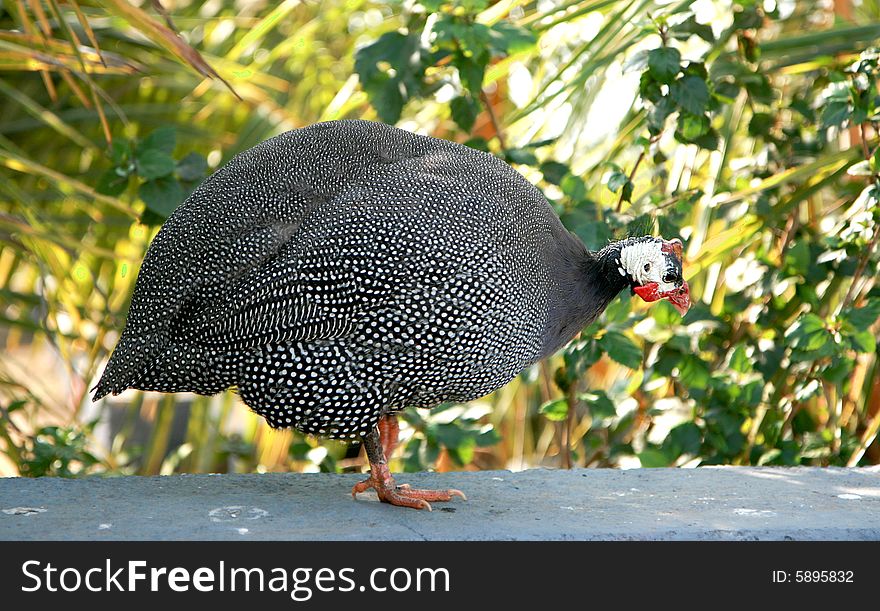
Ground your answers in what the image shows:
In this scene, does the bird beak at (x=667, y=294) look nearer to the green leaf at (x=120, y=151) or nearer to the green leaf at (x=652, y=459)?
the green leaf at (x=652, y=459)

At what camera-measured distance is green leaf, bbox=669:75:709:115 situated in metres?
3.61

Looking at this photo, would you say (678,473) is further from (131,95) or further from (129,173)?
(131,95)

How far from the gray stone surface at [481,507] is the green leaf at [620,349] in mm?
355

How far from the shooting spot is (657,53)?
3.57 metres

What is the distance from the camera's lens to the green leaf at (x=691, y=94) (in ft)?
11.8

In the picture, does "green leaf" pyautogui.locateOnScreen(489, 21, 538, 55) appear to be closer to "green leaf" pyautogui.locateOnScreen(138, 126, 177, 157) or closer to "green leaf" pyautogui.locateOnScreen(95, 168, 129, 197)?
"green leaf" pyautogui.locateOnScreen(138, 126, 177, 157)

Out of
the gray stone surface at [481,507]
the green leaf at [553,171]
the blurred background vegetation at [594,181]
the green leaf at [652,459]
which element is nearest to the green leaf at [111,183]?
the blurred background vegetation at [594,181]

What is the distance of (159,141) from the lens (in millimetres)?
3564

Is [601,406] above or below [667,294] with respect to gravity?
below

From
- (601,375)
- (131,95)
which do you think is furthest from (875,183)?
(131,95)

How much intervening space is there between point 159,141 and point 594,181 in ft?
6.05

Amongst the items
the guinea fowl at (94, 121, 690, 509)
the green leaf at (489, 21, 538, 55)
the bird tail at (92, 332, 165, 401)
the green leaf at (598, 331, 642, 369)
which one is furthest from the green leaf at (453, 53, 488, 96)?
the bird tail at (92, 332, 165, 401)

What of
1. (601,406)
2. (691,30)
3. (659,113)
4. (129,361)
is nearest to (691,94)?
(659,113)

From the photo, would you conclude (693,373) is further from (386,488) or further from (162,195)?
(162,195)
